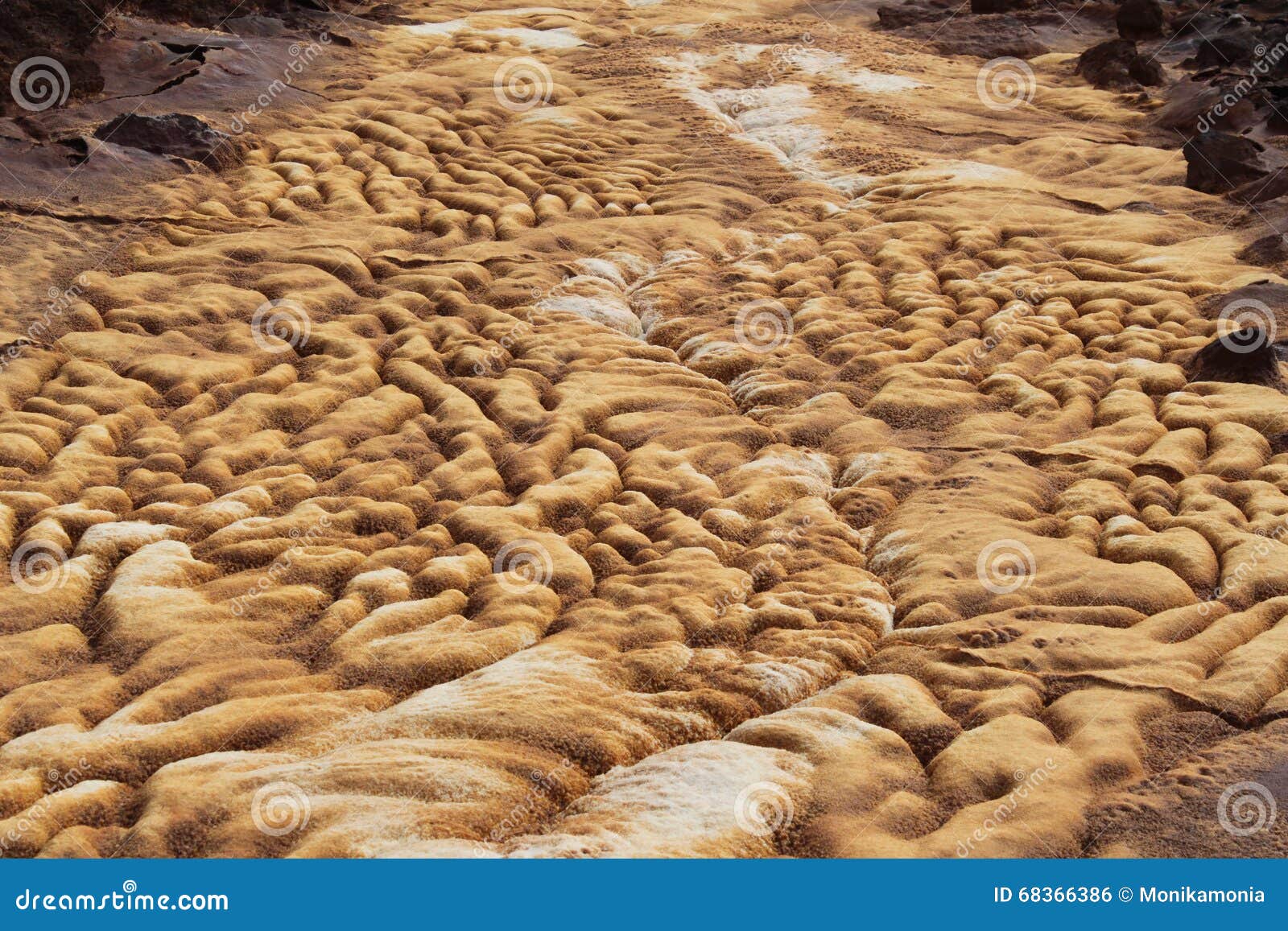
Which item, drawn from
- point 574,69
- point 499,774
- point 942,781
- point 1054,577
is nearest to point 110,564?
point 499,774

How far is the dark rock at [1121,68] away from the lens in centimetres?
1239

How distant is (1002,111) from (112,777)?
9.87m

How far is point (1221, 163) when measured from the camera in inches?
383

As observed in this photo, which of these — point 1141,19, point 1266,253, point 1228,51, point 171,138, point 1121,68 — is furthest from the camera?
point 1141,19

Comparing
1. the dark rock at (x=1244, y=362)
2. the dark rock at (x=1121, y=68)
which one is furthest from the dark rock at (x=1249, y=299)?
the dark rock at (x=1121, y=68)

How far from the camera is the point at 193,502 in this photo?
5887 mm

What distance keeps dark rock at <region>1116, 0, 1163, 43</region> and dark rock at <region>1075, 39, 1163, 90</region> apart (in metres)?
1.63

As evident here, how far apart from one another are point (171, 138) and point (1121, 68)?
29.4ft

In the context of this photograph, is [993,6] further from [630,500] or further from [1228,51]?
[630,500]

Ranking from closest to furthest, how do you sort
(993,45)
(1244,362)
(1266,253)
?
(1244,362), (1266,253), (993,45)

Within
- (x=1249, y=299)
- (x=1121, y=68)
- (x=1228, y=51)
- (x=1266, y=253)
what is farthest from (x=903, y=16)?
(x=1249, y=299)

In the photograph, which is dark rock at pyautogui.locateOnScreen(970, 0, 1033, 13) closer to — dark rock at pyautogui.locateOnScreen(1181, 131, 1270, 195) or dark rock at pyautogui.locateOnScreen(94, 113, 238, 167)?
dark rock at pyautogui.locateOnScreen(1181, 131, 1270, 195)

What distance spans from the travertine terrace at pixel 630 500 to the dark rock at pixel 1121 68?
2.27 meters

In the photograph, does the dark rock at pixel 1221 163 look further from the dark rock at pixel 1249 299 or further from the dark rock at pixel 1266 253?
the dark rock at pixel 1249 299
